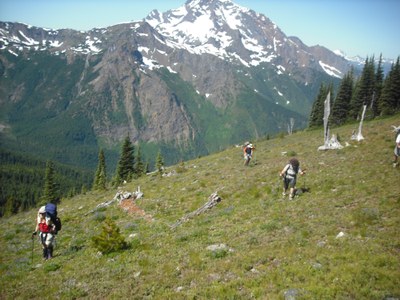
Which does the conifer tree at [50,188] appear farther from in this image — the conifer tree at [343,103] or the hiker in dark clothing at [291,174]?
the conifer tree at [343,103]

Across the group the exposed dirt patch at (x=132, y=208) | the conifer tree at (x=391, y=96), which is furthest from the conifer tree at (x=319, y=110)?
the exposed dirt patch at (x=132, y=208)

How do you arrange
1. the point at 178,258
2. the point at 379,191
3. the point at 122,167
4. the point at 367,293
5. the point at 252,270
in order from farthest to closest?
1. the point at 122,167
2. the point at 379,191
3. the point at 178,258
4. the point at 252,270
5. the point at 367,293

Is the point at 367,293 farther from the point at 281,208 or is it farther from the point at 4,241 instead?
the point at 4,241

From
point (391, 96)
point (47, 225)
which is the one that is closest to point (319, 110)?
point (391, 96)

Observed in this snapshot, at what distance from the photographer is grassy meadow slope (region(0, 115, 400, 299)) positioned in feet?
34.5

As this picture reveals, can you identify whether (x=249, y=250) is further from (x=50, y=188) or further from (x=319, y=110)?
(x=319, y=110)

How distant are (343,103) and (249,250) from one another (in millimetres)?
90112

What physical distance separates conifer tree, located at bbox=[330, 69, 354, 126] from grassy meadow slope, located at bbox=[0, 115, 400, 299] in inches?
2885

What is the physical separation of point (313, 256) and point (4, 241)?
2271 cm

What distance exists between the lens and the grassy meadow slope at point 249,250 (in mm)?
10516

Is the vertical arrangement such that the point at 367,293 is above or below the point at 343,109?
below

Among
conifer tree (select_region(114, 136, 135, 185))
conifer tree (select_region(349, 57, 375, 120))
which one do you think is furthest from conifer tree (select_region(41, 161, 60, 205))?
conifer tree (select_region(349, 57, 375, 120))

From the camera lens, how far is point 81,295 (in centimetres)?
1195

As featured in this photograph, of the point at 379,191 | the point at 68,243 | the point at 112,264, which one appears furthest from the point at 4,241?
the point at 379,191
